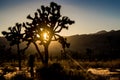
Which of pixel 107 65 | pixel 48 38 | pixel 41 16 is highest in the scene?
pixel 41 16

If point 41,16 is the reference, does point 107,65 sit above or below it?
below

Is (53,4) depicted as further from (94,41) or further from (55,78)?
(94,41)

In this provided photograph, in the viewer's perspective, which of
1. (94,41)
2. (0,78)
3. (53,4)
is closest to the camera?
(0,78)

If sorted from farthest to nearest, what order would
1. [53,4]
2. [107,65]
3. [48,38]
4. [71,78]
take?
[107,65] → [48,38] → [53,4] → [71,78]

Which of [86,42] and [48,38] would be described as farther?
[86,42]

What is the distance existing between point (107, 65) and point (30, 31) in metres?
12.4

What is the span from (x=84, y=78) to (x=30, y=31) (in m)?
14.9

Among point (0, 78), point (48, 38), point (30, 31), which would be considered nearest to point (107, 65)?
point (48, 38)

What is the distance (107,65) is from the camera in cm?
3684

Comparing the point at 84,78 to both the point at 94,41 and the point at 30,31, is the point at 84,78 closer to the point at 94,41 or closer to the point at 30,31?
the point at 30,31

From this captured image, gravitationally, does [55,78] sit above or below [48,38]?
below

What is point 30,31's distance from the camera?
30.6m

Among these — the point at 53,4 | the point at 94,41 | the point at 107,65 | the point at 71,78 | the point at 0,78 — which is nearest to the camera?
the point at 71,78

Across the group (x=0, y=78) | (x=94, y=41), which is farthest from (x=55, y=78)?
(x=94, y=41)
